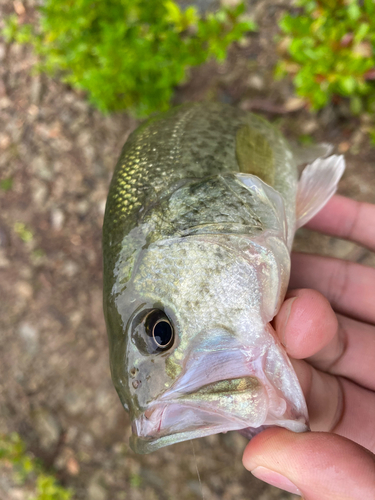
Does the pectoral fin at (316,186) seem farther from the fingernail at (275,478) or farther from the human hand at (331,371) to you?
the fingernail at (275,478)

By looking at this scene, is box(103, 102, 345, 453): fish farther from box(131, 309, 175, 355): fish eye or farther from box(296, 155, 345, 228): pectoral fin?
box(296, 155, 345, 228): pectoral fin

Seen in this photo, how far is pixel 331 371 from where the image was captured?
210 centimetres

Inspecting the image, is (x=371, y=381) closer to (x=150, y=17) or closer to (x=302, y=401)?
(x=302, y=401)

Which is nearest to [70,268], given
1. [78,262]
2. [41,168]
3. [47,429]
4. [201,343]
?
[78,262]

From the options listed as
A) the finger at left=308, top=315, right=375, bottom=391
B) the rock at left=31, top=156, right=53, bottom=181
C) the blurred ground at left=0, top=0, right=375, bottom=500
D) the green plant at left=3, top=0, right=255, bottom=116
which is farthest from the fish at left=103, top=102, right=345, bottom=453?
the rock at left=31, top=156, right=53, bottom=181

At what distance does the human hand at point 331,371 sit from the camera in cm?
116

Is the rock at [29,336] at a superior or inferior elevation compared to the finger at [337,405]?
inferior

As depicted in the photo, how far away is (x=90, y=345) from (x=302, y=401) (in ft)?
8.44

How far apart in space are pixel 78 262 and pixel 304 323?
2743 mm

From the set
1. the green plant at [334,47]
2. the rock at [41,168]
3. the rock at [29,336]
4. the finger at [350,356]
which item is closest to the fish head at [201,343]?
the finger at [350,356]

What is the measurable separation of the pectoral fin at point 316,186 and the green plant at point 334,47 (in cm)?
107

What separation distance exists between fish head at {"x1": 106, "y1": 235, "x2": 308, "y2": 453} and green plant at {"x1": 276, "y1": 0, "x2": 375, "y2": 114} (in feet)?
6.52

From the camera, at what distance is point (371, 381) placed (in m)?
2.00

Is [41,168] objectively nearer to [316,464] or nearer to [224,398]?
[224,398]
